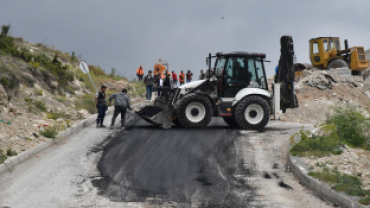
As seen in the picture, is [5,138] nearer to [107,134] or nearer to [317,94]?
[107,134]

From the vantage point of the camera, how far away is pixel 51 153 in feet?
45.8

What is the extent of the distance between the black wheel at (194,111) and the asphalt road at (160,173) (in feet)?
2.52

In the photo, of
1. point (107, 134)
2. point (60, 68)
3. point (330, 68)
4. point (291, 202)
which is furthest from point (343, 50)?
point (291, 202)

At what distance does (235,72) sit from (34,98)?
889 centimetres

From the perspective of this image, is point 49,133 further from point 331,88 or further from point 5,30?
point 331,88

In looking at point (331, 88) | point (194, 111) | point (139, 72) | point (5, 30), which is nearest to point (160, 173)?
point (194, 111)

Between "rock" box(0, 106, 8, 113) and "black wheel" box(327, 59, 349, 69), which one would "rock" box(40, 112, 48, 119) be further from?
"black wheel" box(327, 59, 349, 69)

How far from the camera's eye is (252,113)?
17.6 m

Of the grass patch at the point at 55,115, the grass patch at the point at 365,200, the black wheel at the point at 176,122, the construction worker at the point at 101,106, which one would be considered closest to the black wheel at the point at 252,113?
the black wheel at the point at 176,122

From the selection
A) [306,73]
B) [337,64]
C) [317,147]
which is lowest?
[317,147]

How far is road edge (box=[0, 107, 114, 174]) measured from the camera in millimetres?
11977

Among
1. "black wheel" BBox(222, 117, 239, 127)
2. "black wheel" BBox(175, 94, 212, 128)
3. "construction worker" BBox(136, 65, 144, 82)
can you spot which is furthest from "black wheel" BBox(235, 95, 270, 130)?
"construction worker" BBox(136, 65, 144, 82)

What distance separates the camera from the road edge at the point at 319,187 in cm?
843

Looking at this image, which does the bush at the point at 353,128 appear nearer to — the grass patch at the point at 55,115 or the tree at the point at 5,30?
the grass patch at the point at 55,115
